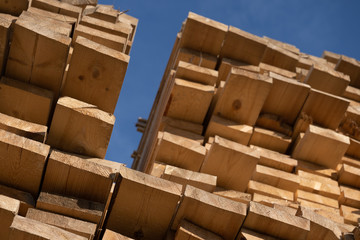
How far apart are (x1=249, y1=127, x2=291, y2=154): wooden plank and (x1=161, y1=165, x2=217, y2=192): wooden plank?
143 cm

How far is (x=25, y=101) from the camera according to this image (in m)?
4.93

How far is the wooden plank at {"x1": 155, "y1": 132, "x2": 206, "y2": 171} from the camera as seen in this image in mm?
5680

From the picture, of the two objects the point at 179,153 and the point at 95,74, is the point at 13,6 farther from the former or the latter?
the point at 179,153

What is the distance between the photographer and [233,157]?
18.3 ft

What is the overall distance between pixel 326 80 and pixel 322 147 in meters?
1.43

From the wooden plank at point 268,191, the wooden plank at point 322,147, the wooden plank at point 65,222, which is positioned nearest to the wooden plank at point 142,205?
the wooden plank at point 65,222

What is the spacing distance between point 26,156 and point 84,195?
582mm

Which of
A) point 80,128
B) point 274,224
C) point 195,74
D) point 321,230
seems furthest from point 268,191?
point 80,128

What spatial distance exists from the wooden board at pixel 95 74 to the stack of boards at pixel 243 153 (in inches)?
37.1

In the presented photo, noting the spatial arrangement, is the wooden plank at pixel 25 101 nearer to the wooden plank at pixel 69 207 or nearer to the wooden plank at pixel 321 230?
the wooden plank at pixel 69 207

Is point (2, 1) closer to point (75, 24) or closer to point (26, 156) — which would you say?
point (75, 24)

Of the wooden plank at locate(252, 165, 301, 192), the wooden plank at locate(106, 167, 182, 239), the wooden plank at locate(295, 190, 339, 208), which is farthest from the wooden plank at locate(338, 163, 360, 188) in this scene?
the wooden plank at locate(106, 167, 182, 239)

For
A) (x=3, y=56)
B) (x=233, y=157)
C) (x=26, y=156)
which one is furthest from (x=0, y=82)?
(x=233, y=157)

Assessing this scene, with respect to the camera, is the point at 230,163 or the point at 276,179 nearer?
the point at 230,163
